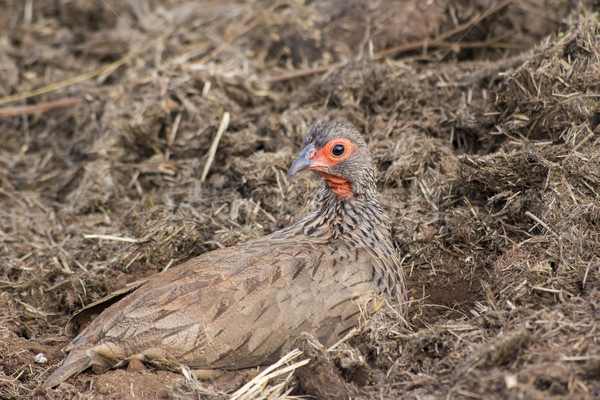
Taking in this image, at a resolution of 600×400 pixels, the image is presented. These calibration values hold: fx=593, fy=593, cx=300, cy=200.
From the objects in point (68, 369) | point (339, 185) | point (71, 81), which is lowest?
point (68, 369)

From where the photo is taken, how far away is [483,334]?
3455mm

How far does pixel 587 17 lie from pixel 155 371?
465 cm

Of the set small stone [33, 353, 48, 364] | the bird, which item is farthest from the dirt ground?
the bird

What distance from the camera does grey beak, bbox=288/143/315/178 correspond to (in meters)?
4.30

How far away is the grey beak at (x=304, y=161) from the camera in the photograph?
4300 mm

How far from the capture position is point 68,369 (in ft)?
11.8

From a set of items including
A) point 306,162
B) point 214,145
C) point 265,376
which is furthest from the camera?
point 214,145

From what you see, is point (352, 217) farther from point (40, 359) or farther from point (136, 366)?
point (40, 359)

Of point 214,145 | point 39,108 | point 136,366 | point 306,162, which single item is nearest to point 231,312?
point 136,366

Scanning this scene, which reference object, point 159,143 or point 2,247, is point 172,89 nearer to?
point 159,143

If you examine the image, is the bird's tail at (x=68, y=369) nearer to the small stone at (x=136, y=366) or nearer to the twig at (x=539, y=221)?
the small stone at (x=136, y=366)

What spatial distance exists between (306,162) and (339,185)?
14.5 inches

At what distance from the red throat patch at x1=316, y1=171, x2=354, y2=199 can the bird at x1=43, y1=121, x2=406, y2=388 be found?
156 mm

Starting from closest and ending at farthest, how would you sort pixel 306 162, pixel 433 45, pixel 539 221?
pixel 539 221 → pixel 306 162 → pixel 433 45
